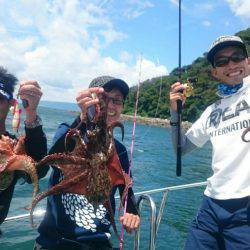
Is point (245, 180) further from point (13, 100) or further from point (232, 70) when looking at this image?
point (13, 100)

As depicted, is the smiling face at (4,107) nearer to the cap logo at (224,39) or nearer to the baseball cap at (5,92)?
the baseball cap at (5,92)

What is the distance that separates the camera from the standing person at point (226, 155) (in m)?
3.35

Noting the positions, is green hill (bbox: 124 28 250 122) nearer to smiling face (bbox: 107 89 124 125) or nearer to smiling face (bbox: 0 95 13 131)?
smiling face (bbox: 107 89 124 125)

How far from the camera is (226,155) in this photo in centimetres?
353

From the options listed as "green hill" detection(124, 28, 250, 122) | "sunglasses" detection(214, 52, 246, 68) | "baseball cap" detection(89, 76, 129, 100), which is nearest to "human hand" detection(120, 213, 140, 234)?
"baseball cap" detection(89, 76, 129, 100)

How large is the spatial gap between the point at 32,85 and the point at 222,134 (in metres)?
2.02

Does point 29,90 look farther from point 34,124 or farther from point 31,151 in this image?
point 31,151

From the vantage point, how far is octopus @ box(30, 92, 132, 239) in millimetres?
2898

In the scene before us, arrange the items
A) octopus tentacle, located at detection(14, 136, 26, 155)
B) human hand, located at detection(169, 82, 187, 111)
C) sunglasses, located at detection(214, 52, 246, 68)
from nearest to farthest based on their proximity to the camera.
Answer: octopus tentacle, located at detection(14, 136, 26, 155)
sunglasses, located at detection(214, 52, 246, 68)
human hand, located at detection(169, 82, 187, 111)

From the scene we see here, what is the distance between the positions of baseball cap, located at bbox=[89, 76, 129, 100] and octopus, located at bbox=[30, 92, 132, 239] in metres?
0.55

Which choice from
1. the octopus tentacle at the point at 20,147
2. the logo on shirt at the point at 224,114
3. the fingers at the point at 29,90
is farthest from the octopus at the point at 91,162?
the logo on shirt at the point at 224,114

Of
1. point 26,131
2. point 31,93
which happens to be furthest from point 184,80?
point 31,93

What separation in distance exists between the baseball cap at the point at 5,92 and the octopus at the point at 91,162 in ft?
2.64

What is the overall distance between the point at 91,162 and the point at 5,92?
1.16 metres
